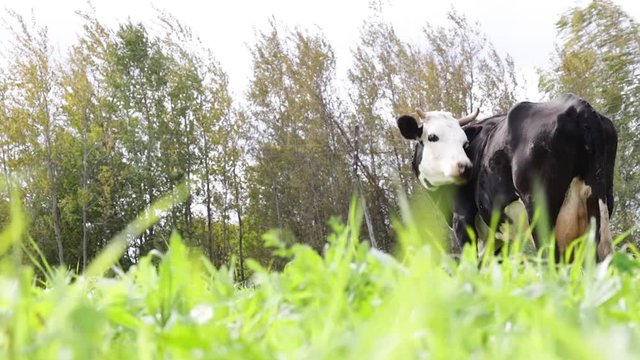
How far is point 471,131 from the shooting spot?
19.8ft

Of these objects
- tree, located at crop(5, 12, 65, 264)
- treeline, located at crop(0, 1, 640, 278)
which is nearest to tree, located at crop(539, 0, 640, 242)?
treeline, located at crop(0, 1, 640, 278)

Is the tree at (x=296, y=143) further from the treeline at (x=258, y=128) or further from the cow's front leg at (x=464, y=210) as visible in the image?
the cow's front leg at (x=464, y=210)

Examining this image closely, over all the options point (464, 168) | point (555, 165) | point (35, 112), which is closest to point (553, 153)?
point (555, 165)

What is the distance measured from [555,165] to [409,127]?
175 centimetres

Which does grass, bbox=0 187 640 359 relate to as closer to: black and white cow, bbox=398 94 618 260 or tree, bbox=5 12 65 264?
black and white cow, bbox=398 94 618 260

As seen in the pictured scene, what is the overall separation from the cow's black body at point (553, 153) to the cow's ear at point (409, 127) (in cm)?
100

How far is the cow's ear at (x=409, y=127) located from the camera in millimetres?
6062

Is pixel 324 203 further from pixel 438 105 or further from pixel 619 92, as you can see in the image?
pixel 619 92

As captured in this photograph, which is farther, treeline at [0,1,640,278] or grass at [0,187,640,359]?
treeline at [0,1,640,278]

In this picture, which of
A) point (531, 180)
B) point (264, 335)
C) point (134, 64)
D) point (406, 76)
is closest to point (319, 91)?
point (406, 76)

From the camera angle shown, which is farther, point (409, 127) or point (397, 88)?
point (397, 88)

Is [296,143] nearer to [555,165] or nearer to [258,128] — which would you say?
[258,128]

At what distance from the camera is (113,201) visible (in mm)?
26750

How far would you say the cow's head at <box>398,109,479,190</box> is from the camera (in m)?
5.71
